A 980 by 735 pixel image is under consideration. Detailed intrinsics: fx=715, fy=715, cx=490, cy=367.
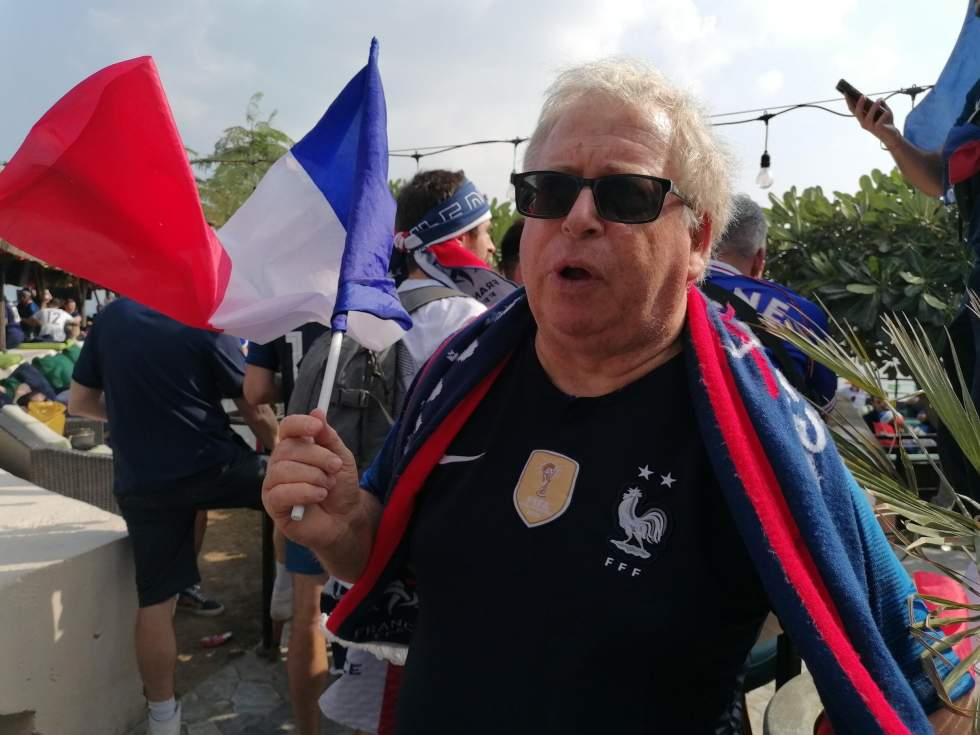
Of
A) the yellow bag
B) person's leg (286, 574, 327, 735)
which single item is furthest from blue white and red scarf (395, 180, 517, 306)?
the yellow bag

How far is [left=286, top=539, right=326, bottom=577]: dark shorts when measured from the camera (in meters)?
2.67

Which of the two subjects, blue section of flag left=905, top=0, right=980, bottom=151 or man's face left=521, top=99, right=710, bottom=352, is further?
blue section of flag left=905, top=0, right=980, bottom=151

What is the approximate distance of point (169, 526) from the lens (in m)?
3.15

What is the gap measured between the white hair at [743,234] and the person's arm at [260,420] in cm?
218

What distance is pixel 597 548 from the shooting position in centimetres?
124

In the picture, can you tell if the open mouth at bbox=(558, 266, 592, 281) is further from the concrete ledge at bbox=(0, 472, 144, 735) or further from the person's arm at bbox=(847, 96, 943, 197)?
the concrete ledge at bbox=(0, 472, 144, 735)

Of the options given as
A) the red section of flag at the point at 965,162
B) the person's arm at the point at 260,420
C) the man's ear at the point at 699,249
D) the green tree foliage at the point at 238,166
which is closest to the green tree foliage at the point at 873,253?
the red section of flag at the point at 965,162

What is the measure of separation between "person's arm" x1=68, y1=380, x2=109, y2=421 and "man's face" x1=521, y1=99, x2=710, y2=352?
9.20 ft

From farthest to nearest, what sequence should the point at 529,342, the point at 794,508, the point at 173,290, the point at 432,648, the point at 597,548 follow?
1. the point at 173,290
2. the point at 529,342
3. the point at 432,648
4. the point at 597,548
5. the point at 794,508

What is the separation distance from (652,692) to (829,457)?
1.65 ft

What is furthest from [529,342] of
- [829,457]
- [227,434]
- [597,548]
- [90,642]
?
[90,642]

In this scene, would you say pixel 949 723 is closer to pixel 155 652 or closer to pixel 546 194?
pixel 546 194

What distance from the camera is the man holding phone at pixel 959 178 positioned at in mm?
2096

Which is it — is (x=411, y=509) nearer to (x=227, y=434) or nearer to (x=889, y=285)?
(x=227, y=434)
